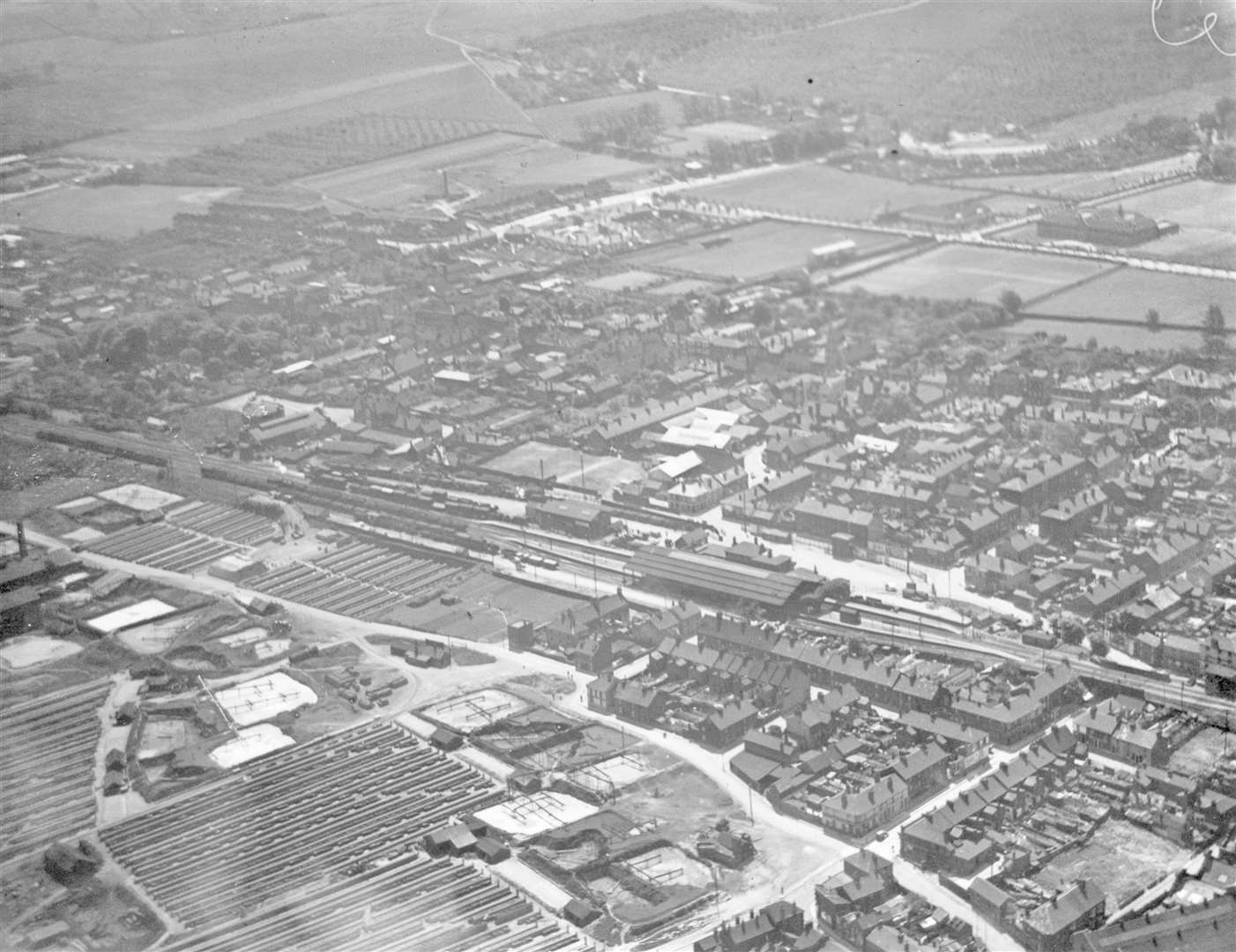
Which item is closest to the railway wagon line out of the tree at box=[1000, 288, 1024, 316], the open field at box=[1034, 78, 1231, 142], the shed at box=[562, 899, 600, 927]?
the shed at box=[562, 899, 600, 927]

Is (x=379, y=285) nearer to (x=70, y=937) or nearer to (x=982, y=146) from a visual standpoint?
(x=982, y=146)

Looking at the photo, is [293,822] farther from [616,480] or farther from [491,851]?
[616,480]

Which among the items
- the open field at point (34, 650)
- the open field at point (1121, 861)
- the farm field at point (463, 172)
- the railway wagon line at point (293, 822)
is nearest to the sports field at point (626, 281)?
the farm field at point (463, 172)

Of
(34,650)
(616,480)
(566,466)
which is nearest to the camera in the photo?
(34,650)

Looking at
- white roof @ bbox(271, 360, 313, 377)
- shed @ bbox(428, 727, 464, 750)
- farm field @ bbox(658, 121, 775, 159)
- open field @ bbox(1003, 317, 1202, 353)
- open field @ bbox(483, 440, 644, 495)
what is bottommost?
shed @ bbox(428, 727, 464, 750)

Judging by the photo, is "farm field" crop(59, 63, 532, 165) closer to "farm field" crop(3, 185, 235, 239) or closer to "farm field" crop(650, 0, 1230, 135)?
"farm field" crop(3, 185, 235, 239)

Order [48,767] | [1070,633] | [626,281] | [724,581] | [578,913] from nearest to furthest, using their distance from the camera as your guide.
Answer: [578,913] < [48,767] < [1070,633] < [724,581] < [626,281]

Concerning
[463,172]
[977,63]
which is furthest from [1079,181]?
[463,172]
